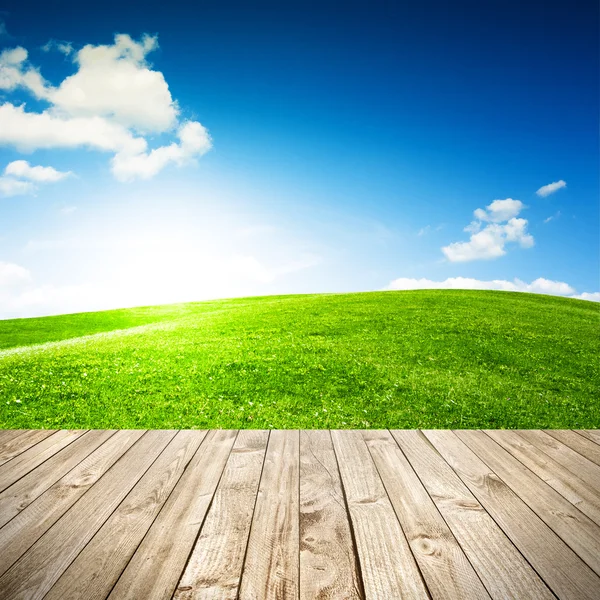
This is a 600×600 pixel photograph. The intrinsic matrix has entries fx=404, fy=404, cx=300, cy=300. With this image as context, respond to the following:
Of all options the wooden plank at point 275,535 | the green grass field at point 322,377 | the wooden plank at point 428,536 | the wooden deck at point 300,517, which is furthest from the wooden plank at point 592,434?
the wooden plank at point 275,535

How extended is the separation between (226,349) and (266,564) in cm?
1163

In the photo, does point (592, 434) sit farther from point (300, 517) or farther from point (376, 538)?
point (300, 517)

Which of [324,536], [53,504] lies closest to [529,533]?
[324,536]

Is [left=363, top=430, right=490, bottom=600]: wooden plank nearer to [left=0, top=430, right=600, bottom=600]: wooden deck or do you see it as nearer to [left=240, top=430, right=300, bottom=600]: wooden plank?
[left=0, top=430, right=600, bottom=600]: wooden deck

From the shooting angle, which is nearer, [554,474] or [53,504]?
[53,504]

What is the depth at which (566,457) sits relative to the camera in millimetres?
4301

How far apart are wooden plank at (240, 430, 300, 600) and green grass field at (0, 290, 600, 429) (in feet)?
12.4

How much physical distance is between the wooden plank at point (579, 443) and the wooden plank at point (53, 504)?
16.4 ft

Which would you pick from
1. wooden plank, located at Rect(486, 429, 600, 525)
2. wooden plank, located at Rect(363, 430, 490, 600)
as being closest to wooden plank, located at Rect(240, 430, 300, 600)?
wooden plank, located at Rect(363, 430, 490, 600)

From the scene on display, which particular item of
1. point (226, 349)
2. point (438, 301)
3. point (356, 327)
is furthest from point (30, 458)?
point (438, 301)

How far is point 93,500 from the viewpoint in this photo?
11.0 ft

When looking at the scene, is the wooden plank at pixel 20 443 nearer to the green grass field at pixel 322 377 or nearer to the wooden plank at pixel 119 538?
the wooden plank at pixel 119 538

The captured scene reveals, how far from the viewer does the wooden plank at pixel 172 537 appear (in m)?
2.38

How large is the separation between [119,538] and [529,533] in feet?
9.61
